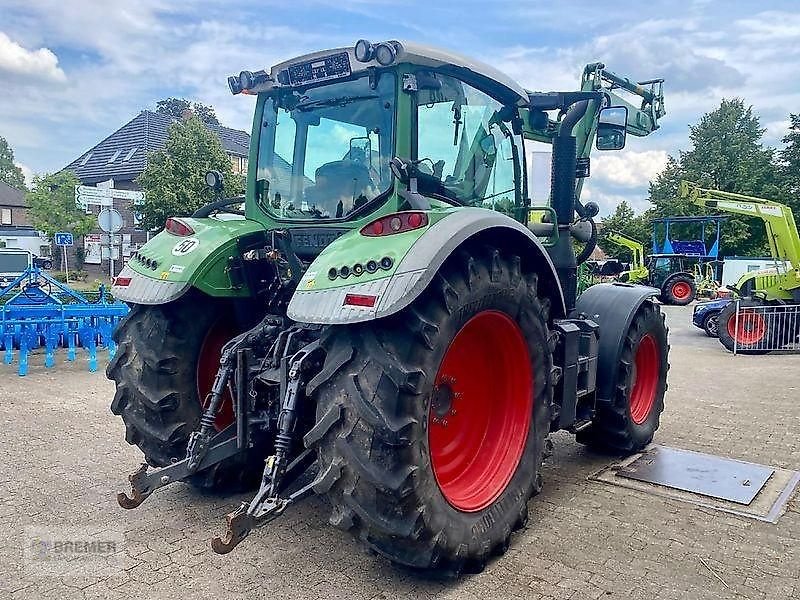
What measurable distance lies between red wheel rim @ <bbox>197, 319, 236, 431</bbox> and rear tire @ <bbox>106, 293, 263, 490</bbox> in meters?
0.07

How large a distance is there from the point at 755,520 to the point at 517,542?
1515mm

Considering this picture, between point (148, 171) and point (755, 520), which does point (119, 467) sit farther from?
point (148, 171)

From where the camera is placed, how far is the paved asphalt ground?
9.92 feet

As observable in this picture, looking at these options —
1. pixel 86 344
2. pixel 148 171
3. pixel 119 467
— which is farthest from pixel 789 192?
pixel 119 467

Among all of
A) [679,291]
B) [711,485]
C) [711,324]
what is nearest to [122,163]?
[679,291]

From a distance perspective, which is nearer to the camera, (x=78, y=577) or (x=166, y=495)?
(x=78, y=577)

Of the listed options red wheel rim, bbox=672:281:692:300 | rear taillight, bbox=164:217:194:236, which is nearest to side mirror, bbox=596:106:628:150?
rear taillight, bbox=164:217:194:236

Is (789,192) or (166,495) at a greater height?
(789,192)

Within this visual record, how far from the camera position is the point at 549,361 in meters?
3.64

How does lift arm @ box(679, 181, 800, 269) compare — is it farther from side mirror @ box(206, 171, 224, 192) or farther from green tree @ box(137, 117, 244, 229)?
side mirror @ box(206, 171, 224, 192)

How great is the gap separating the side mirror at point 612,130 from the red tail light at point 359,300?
3.47 meters

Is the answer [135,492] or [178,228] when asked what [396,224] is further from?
[135,492]

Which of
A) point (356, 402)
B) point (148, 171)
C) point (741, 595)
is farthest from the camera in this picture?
point (148, 171)

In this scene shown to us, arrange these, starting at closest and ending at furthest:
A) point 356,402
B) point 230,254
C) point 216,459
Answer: point 356,402 → point 216,459 → point 230,254
